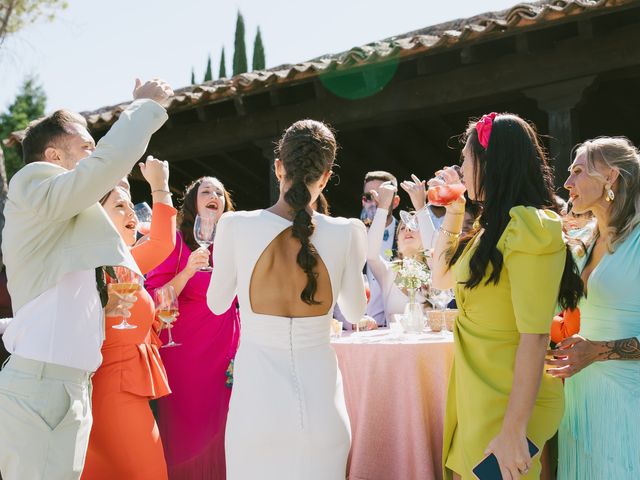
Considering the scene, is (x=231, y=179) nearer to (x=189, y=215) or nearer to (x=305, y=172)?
(x=189, y=215)

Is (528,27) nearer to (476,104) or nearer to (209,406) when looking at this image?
(476,104)

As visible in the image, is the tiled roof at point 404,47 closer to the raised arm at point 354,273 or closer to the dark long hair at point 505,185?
the dark long hair at point 505,185

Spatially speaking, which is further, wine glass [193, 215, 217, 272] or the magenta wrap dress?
the magenta wrap dress

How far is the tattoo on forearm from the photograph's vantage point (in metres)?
2.17

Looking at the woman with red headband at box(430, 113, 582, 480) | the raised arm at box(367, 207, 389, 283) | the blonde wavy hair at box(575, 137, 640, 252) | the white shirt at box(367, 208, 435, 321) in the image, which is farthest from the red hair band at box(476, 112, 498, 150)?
the raised arm at box(367, 207, 389, 283)

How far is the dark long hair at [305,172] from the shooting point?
6.56 ft

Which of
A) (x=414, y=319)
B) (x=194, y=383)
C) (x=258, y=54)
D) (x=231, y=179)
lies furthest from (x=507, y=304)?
(x=258, y=54)

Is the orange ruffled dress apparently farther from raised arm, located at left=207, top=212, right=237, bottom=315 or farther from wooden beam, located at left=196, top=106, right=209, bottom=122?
wooden beam, located at left=196, top=106, right=209, bottom=122

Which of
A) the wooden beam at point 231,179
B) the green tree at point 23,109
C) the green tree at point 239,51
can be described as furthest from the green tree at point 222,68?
the wooden beam at point 231,179

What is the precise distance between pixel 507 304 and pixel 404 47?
416 centimetres

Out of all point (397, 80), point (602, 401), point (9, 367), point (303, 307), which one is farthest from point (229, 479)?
point (397, 80)

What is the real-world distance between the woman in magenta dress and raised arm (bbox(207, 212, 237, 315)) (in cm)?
138

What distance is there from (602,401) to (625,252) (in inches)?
21.4

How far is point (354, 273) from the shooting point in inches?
84.1
